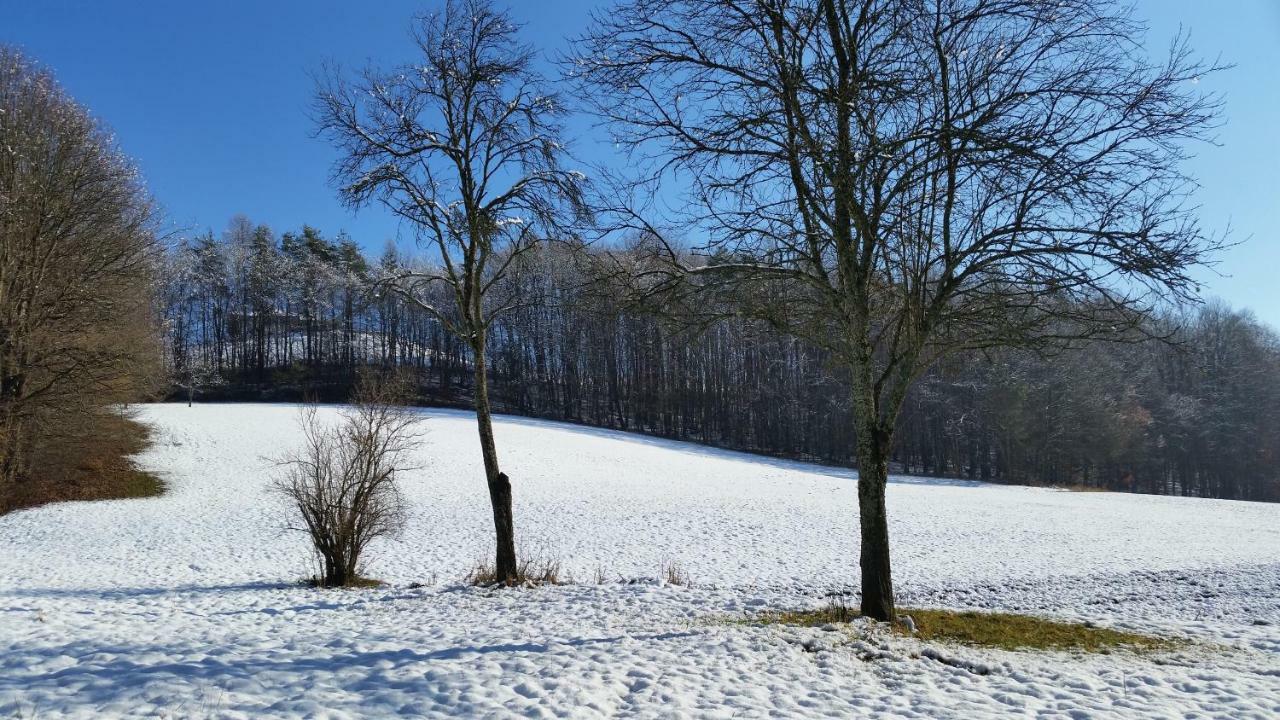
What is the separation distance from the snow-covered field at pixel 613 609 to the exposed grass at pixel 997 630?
1.41 ft

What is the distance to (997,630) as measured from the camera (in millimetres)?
7215

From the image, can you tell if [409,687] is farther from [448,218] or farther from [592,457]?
[592,457]

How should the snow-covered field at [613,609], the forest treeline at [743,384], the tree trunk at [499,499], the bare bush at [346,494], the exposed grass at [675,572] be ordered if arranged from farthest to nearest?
the forest treeline at [743,384], the exposed grass at [675,572], the bare bush at [346,494], the tree trunk at [499,499], the snow-covered field at [613,609]

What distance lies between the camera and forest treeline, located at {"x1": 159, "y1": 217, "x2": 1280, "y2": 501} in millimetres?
39000

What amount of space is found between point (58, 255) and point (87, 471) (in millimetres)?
12124

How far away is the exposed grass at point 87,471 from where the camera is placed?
21328 mm

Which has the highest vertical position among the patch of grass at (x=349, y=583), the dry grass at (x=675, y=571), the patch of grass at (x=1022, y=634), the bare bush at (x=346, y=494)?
the bare bush at (x=346, y=494)

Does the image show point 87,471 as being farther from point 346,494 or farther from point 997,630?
point 997,630

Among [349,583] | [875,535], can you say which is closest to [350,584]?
[349,583]

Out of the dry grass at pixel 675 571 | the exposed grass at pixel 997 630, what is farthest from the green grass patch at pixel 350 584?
the exposed grass at pixel 997 630

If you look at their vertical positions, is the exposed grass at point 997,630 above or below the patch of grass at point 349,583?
above

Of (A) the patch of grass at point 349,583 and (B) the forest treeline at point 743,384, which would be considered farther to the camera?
(B) the forest treeline at point 743,384

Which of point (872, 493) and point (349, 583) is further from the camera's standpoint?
point (349, 583)

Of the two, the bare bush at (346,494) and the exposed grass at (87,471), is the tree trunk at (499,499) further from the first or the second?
the exposed grass at (87,471)
